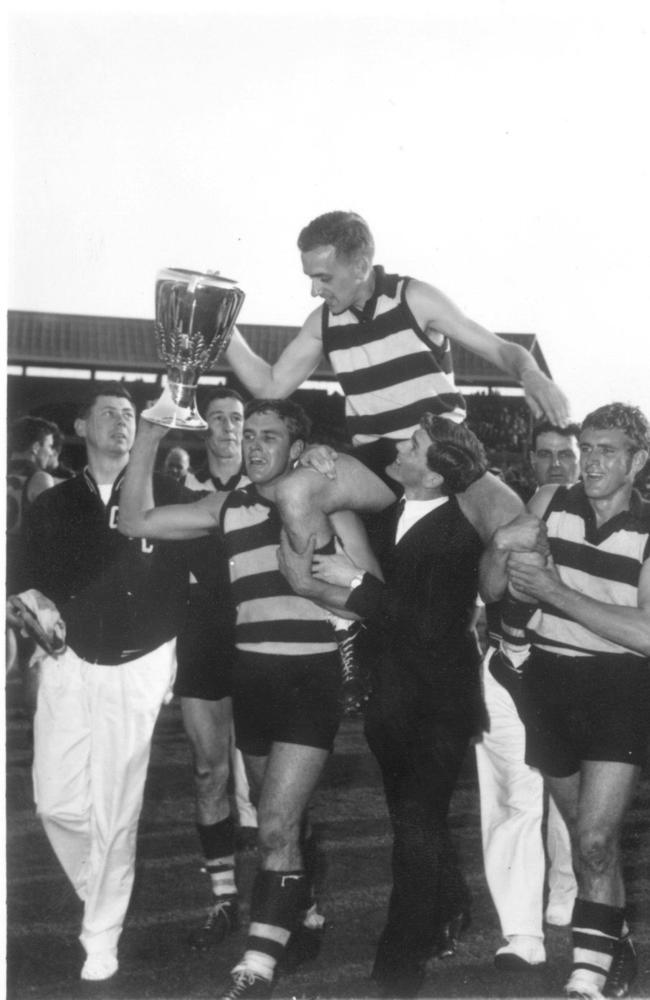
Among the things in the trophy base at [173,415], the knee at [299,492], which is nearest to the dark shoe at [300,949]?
the knee at [299,492]

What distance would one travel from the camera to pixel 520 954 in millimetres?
5211

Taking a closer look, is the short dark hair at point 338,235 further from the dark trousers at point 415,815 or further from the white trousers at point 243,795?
the white trousers at point 243,795

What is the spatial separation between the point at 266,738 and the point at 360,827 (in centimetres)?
249

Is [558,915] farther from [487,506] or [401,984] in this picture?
[487,506]

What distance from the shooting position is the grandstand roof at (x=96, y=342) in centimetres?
1964

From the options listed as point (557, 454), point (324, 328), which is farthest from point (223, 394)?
point (557, 454)

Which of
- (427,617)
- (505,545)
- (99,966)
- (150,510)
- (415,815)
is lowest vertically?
Answer: (99,966)

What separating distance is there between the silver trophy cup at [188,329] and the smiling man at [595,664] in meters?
1.24

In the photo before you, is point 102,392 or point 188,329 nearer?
point 188,329

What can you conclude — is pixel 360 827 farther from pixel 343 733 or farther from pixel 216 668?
pixel 343 733

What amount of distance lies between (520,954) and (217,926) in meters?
1.27

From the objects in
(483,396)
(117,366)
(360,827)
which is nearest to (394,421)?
(360,827)

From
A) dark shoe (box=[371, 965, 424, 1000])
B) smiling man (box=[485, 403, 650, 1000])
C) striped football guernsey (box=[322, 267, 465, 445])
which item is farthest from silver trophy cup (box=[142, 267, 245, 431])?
dark shoe (box=[371, 965, 424, 1000])

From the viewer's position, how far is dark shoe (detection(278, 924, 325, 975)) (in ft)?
17.1
